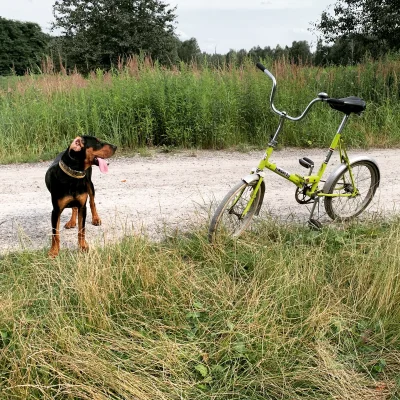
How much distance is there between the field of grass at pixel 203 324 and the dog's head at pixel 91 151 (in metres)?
0.76

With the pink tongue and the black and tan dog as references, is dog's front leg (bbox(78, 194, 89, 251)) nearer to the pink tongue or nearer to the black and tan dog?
the black and tan dog

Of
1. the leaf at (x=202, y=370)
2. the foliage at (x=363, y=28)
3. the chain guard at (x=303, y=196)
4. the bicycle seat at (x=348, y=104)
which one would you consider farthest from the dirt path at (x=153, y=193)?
the foliage at (x=363, y=28)

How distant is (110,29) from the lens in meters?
27.0

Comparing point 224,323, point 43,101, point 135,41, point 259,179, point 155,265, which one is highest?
point 135,41

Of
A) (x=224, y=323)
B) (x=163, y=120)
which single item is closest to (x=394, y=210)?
(x=224, y=323)

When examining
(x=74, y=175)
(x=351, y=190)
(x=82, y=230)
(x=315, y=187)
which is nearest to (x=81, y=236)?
(x=82, y=230)

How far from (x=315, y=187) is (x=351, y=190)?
561mm

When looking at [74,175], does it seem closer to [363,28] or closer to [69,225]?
[69,225]

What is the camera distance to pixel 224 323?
288cm

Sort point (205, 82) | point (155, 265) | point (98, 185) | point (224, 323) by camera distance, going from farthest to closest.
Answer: point (205, 82) → point (98, 185) → point (155, 265) → point (224, 323)

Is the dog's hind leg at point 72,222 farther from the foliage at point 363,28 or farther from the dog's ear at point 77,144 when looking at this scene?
the foliage at point 363,28

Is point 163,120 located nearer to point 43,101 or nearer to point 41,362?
point 43,101

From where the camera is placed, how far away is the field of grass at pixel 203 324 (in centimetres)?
246

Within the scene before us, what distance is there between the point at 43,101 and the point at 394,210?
21.2 ft
